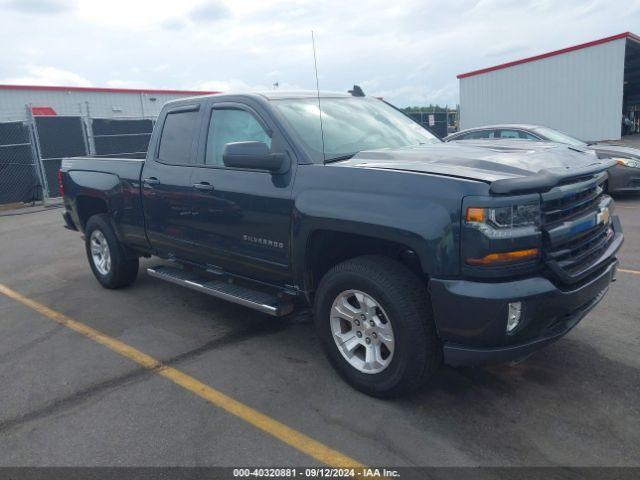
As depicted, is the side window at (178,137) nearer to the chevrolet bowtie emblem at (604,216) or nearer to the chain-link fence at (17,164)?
the chevrolet bowtie emblem at (604,216)

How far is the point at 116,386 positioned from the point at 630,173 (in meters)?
9.15

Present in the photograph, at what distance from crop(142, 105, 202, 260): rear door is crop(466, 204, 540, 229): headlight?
2.57 metres

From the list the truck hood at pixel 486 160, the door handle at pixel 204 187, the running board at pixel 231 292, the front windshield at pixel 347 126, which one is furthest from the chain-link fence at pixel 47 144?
the truck hood at pixel 486 160

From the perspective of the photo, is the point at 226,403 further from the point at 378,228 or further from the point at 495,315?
the point at 495,315

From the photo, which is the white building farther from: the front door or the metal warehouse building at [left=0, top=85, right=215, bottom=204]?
the front door

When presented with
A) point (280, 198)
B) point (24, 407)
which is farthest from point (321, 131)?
point (24, 407)

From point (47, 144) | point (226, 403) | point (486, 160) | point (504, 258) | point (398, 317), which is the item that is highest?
point (47, 144)

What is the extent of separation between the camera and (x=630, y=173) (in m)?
9.50

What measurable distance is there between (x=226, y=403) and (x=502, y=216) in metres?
2.08

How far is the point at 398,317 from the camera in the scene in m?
3.14

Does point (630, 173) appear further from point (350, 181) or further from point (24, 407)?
point (24, 407)

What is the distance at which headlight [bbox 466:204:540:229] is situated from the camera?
285 centimetres

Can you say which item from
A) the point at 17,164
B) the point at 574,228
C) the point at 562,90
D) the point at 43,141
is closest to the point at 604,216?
the point at 574,228

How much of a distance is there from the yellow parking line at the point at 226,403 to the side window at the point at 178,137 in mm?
1687
